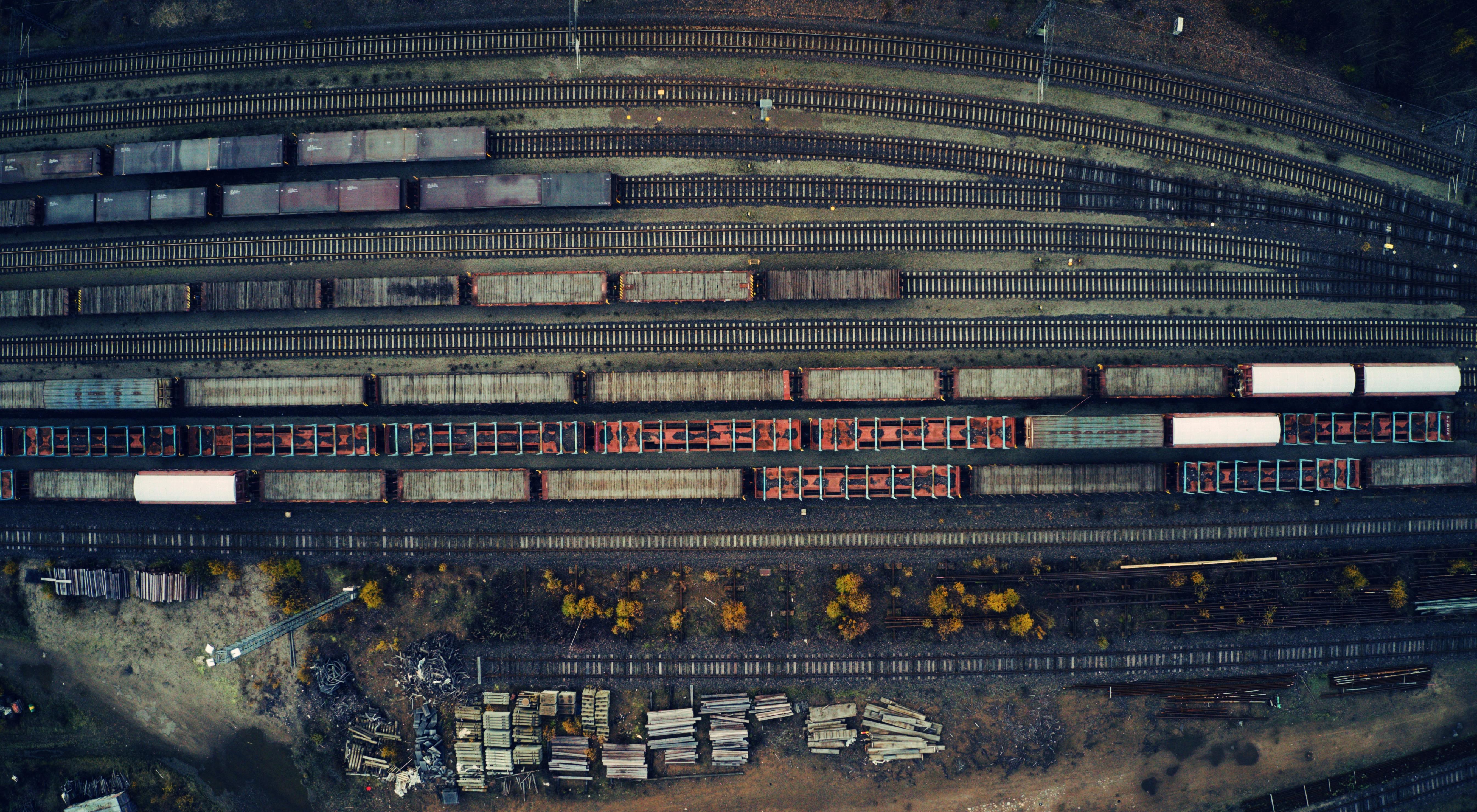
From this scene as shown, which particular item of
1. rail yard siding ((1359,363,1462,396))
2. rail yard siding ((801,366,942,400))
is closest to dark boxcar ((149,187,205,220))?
rail yard siding ((801,366,942,400))

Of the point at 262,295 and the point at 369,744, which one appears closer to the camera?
the point at 262,295

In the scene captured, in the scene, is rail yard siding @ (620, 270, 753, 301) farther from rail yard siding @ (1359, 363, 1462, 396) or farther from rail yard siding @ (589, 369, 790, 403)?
rail yard siding @ (1359, 363, 1462, 396)

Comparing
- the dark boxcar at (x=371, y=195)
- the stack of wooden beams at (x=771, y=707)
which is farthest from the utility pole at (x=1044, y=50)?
the stack of wooden beams at (x=771, y=707)

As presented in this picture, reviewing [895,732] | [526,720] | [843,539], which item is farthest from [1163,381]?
[526,720]

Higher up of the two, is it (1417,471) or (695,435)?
(695,435)

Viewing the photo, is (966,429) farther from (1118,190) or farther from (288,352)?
(288,352)

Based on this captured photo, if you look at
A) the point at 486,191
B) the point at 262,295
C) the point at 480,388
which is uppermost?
the point at 486,191

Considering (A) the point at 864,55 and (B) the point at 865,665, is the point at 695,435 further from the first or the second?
(A) the point at 864,55

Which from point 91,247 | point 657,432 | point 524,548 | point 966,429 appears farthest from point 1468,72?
point 91,247
